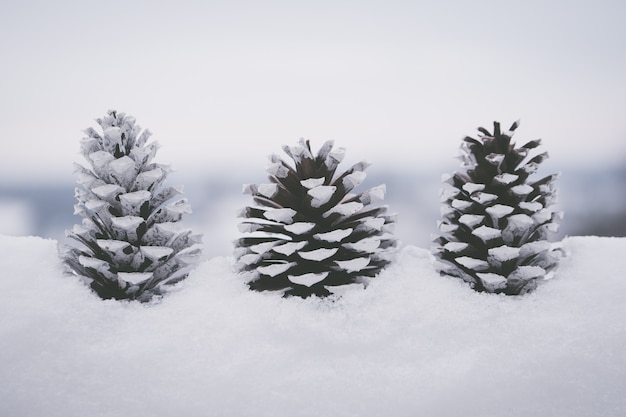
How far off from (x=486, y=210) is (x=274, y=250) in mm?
828

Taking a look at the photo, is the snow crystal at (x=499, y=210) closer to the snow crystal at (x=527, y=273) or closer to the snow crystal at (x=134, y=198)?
the snow crystal at (x=527, y=273)

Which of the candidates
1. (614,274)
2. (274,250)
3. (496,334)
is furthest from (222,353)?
(614,274)

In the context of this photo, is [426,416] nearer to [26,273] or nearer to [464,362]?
[464,362]

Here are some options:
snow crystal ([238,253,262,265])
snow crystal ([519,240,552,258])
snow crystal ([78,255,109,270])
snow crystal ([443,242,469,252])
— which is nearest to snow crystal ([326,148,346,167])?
snow crystal ([238,253,262,265])

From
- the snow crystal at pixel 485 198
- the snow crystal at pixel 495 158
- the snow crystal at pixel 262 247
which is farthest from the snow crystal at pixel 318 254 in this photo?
the snow crystal at pixel 495 158

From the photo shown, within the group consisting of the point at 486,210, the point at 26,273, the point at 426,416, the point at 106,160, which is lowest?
the point at 426,416

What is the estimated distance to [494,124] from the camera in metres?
2.03

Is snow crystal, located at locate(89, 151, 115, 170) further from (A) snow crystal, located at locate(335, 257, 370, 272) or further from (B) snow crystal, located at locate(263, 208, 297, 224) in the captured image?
(A) snow crystal, located at locate(335, 257, 370, 272)

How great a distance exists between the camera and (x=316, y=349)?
5.17ft

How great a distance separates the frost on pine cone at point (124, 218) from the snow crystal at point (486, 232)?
3.74ft

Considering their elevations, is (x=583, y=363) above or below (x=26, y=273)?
below

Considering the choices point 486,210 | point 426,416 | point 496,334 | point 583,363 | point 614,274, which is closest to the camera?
point 426,416

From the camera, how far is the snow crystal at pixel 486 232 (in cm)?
188

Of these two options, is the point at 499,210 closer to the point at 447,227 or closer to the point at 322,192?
the point at 447,227
